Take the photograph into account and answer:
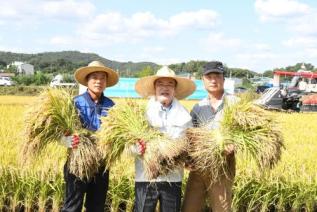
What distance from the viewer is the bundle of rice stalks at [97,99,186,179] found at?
3641mm

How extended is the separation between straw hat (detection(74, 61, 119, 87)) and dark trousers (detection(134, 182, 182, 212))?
103 cm

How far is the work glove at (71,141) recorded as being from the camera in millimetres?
3959

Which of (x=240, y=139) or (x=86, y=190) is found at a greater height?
(x=240, y=139)

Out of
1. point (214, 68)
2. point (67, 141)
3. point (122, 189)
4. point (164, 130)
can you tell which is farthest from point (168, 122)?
point (122, 189)

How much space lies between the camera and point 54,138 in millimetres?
4125

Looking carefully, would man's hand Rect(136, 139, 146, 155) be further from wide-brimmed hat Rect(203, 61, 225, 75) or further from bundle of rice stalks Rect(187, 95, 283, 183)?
wide-brimmed hat Rect(203, 61, 225, 75)

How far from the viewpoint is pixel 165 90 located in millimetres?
3924

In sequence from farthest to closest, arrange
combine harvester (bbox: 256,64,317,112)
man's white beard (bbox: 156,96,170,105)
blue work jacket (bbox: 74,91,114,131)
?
combine harvester (bbox: 256,64,317,112), blue work jacket (bbox: 74,91,114,131), man's white beard (bbox: 156,96,170,105)

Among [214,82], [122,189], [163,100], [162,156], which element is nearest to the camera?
[162,156]

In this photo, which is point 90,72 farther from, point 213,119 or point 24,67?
point 24,67

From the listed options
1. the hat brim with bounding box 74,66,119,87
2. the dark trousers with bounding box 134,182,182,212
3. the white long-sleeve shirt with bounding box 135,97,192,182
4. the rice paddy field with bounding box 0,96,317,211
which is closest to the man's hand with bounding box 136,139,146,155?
the white long-sleeve shirt with bounding box 135,97,192,182

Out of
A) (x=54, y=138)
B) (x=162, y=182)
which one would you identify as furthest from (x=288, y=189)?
(x=54, y=138)

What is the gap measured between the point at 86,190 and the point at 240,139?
144 centimetres

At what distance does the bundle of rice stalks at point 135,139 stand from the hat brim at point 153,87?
21cm
